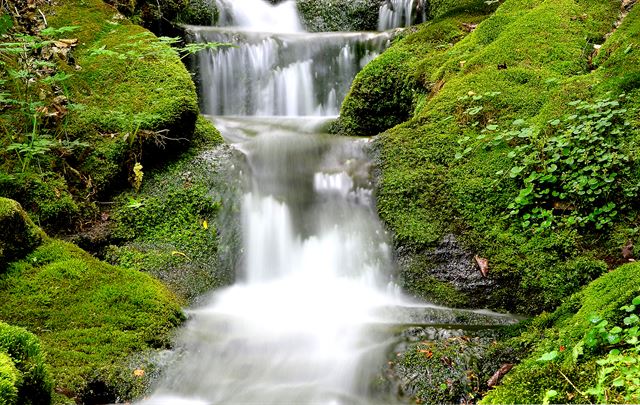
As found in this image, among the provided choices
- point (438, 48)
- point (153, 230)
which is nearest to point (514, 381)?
point (153, 230)

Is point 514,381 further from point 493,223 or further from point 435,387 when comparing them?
point 493,223

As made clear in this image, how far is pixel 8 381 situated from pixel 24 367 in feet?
0.88

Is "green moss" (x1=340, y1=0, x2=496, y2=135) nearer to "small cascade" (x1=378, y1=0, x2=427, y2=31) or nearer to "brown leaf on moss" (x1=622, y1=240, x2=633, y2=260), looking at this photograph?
"small cascade" (x1=378, y1=0, x2=427, y2=31)

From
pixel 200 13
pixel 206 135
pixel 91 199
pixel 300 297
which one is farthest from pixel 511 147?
pixel 200 13

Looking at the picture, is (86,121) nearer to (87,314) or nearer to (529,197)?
(87,314)

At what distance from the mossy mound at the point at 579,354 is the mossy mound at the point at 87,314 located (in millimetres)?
2251

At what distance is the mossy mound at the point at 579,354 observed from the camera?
2156mm

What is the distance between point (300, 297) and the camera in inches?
185

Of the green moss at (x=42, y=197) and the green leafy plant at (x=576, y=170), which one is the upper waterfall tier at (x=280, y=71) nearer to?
the green moss at (x=42, y=197)

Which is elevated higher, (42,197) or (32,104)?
(32,104)

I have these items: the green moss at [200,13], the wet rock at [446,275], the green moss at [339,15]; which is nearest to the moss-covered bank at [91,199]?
the wet rock at [446,275]

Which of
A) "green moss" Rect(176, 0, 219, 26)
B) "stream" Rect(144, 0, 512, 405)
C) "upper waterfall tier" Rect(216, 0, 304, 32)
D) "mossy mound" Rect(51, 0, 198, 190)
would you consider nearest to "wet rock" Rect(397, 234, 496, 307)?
"stream" Rect(144, 0, 512, 405)

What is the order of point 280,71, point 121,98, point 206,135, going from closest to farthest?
1. point 121,98
2. point 206,135
3. point 280,71

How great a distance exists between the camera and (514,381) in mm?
2441
